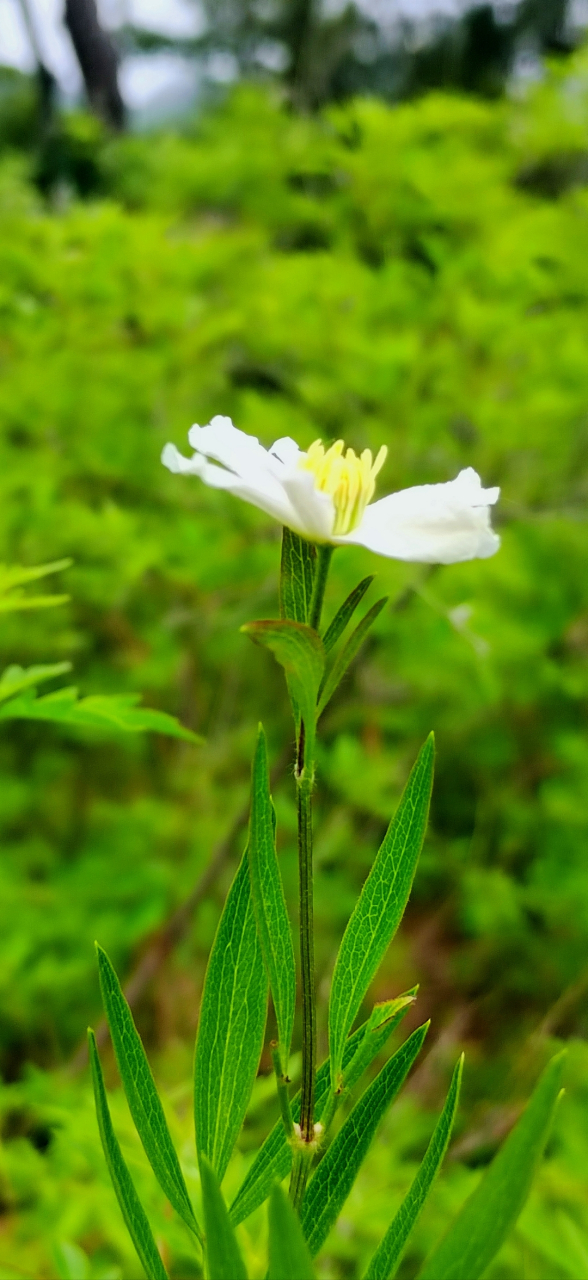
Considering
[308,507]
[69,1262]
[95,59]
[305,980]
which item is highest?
[95,59]

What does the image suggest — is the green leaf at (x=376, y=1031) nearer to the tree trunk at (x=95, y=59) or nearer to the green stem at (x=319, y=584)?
the green stem at (x=319, y=584)

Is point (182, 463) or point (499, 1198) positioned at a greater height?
point (182, 463)

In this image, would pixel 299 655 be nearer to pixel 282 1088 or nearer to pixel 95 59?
pixel 282 1088

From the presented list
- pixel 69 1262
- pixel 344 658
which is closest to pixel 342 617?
pixel 344 658

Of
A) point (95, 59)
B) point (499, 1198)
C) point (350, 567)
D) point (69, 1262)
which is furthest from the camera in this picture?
point (95, 59)

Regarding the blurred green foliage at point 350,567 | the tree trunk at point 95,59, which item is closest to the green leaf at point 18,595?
the blurred green foliage at point 350,567

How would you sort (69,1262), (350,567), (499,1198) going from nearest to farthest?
1. (499,1198)
2. (69,1262)
3. (350,567)

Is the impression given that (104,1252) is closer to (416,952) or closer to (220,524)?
(416,952)

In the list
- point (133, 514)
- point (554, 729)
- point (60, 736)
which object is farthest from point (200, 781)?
point (554, 729)
